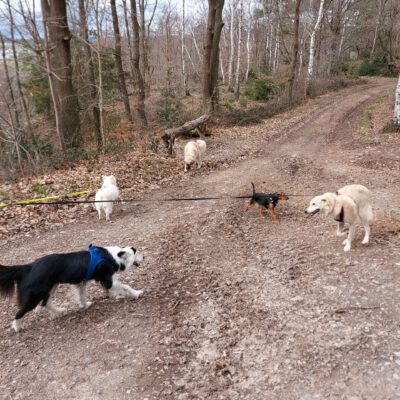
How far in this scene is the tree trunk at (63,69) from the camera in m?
12.9

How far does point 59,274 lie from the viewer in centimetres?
440

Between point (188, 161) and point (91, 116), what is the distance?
11.3m

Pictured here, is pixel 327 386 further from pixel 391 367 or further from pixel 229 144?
pixel 229 144

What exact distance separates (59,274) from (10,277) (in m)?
0.60

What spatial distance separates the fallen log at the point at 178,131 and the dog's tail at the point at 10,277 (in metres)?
10.2

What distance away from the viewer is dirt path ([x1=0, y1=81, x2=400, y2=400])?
3619 mm

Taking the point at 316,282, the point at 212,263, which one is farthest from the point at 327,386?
the point at 212,263

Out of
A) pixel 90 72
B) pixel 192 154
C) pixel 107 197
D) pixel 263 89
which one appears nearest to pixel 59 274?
pixel 107 197

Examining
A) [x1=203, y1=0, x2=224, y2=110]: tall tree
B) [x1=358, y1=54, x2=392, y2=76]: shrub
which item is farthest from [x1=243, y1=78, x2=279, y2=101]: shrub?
[x1=358, y1=54, x2=392, y2=76]: shrub

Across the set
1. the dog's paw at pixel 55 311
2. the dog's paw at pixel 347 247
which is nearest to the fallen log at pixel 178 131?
the dog's paw at pixel 347 247

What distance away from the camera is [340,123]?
1866cm

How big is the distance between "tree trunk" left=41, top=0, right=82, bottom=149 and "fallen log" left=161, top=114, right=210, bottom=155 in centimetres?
380

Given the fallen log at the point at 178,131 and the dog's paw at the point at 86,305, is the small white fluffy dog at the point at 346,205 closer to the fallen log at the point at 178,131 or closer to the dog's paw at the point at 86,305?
the dog's paw at the point at 86,305

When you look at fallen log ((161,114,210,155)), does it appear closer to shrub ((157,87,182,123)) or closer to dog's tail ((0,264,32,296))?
shrub ((157,87,182,123))
